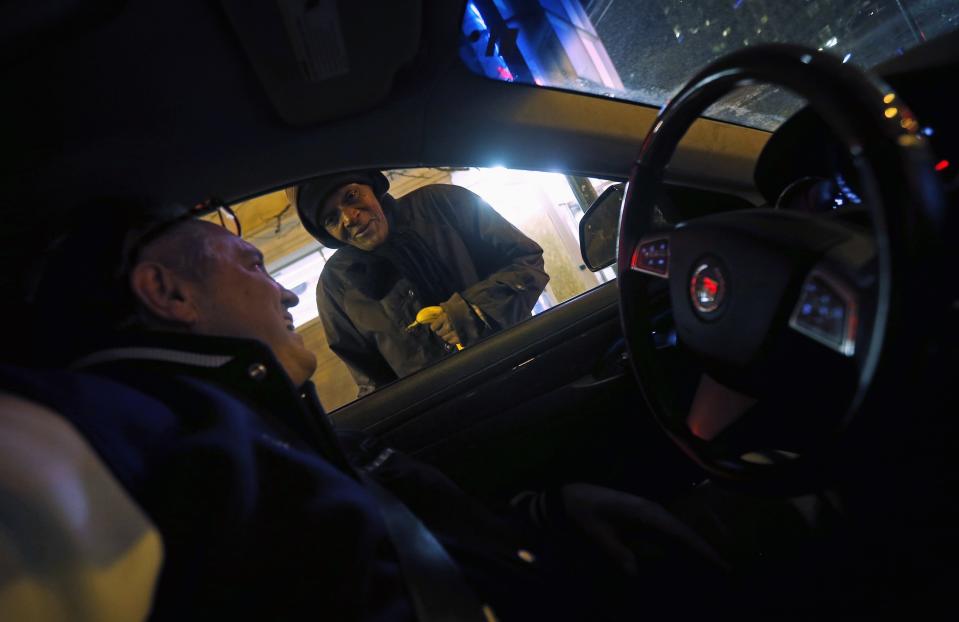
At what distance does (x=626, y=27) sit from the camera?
7.29ft

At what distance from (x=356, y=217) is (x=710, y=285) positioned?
201 centimetres

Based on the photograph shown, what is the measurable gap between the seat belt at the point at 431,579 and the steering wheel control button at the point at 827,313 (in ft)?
2.34

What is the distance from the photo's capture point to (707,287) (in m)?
1.00

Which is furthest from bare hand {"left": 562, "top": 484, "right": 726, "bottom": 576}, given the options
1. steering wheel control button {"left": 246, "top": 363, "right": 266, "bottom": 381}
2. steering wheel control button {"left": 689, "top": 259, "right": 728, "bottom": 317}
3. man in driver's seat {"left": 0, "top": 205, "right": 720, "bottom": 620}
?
steering wheel control button {"left": 246, "top": 363, "right": 266, "bottom": 381}

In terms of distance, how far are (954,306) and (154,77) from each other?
1640 millimetres

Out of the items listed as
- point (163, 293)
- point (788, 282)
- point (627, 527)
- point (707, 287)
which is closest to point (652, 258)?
point (707, 287)

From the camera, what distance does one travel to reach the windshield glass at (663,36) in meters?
1.64

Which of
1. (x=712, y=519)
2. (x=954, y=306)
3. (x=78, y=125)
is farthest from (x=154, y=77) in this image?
(x=712, y=519)

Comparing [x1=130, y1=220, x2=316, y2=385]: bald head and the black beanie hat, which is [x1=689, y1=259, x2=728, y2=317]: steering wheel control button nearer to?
[x1=130, y1=220, x2=316, y2=385]: bald head

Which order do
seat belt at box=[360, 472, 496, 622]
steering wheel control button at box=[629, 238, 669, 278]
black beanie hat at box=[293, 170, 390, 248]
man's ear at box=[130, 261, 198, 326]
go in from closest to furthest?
1. seat belt at box=[360, 472, 496, 622]
2. steering wheel control button at box=[629, 238, 669, 278]
3. man's ear at box=[130, 261, 198, 326]
4. black beanie hat at box=[293, 170, 390, 248]

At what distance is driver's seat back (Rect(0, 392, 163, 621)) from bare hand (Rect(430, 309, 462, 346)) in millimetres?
1943

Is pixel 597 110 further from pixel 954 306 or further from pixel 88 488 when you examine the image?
pixel 88 488

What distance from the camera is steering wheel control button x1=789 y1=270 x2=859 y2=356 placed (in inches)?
28.6

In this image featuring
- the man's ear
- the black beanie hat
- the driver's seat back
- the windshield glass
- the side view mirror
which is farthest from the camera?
the black beanie hat
